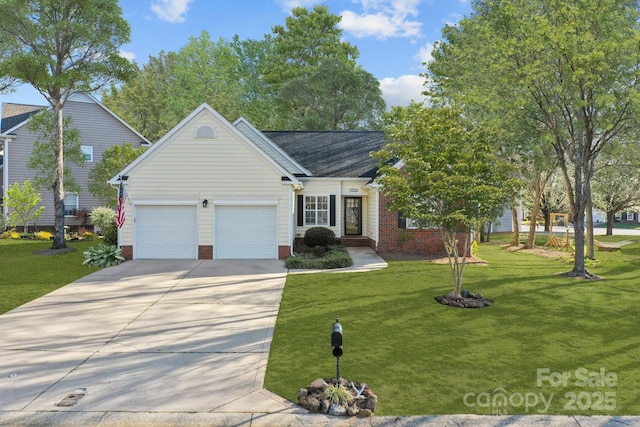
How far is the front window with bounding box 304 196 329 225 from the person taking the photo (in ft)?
71.6

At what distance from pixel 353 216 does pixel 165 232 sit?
34.4 ft

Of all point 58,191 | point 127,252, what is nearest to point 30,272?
point 127,252

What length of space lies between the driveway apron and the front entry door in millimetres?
10952

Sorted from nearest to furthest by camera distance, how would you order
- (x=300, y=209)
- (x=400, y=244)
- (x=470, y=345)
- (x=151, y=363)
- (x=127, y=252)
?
1. (x=151, y=363)
2. (x=470, y=345)
3. (x=127, y=252)
4. (x=400, y=244)
5. (x=300, y=209)

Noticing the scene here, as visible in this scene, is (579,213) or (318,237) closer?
(579,213)

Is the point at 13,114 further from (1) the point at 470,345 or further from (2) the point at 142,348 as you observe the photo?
(1) the point at 470,345

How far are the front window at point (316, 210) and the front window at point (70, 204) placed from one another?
17.6m

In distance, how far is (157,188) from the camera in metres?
17.0

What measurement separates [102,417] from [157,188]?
528 inches

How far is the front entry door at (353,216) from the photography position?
23.1m

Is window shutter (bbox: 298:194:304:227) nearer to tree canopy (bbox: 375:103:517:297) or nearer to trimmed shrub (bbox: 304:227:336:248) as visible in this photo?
trimmed shrub (bbox: 304:227:336:248)

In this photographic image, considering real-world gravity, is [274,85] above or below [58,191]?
above

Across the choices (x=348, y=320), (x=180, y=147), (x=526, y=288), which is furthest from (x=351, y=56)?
(x=348, y=320)

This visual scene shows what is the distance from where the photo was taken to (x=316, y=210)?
21.8 metres
